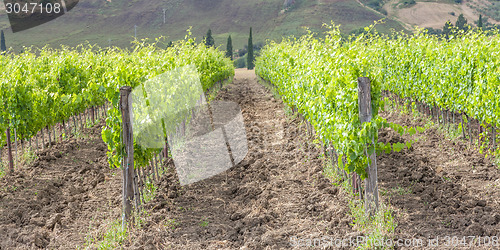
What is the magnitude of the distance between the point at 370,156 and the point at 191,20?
121 m

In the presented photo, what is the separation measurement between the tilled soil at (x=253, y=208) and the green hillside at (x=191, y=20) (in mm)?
88853

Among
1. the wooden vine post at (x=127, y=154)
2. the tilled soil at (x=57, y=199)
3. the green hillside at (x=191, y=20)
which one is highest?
the wooden vine post at (x=127, y=154)

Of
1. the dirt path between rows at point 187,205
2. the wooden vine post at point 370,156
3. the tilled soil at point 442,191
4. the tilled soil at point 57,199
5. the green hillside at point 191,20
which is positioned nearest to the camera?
the tilled soil at point 442,191

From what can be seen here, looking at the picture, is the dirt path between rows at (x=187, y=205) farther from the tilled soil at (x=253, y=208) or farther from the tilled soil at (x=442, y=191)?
the tilled soil at (x=442, y=191)

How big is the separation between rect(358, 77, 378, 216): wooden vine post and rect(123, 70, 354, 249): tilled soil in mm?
336

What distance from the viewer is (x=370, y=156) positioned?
5.25m

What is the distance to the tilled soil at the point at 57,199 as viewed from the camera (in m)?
5.41

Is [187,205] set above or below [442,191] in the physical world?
below

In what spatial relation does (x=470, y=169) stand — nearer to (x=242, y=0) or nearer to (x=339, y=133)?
(x=339, y=133)

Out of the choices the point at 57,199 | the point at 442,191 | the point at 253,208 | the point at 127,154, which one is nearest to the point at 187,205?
the point at 253,208

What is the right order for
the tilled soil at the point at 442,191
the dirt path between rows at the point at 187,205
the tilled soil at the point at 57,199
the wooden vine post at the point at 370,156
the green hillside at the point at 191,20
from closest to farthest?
the tilled soil at the point at 442,191
the wooden vine post at the point at 370,156
the dirt path between rows at the point at 187,205
the tilled soil at the point at 57,199
the green hillside at the point at 191,20

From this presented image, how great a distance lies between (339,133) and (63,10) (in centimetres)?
12786

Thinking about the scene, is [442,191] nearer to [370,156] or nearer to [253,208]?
[370,156]

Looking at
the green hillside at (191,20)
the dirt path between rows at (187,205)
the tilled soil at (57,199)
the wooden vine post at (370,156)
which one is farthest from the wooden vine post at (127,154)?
the green hillside at (191,20)
